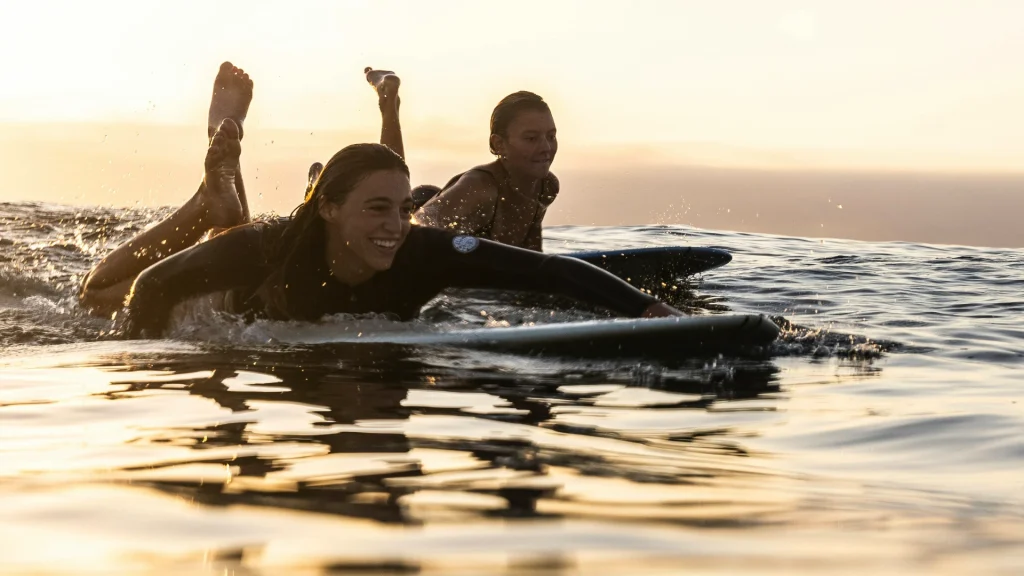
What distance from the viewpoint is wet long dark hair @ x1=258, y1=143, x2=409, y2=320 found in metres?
5.49

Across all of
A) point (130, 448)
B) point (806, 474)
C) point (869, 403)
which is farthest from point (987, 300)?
point (130, 448)

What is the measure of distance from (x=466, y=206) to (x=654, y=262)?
1.67 metres

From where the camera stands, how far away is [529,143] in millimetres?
8492

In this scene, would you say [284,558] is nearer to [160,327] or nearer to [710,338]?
[710,338]

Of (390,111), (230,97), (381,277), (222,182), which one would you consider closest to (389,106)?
(390,111)

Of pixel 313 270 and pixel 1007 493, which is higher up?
pixel 313 270

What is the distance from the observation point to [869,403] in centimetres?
419

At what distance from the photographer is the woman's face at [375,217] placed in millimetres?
5422

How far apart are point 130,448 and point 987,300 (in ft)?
24.7

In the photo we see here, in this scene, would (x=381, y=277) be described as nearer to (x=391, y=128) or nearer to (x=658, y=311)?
(x=658, y=311)

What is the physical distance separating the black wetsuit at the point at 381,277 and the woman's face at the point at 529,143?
289 cm

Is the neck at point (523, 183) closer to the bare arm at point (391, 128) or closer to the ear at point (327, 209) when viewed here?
the bare arm at point (391, 128)

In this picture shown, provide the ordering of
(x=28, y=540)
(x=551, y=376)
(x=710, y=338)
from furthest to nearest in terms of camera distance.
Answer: (x=710, y=338) < (x=551, y=376) < (x=28, y=540)

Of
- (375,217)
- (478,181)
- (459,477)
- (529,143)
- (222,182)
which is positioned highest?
(529,143)
